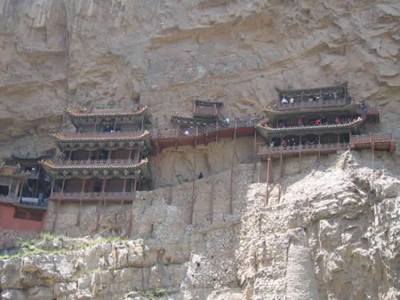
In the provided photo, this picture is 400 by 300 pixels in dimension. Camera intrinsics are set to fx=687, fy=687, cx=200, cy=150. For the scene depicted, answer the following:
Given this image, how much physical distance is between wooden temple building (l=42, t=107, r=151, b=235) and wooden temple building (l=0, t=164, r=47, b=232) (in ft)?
4.90

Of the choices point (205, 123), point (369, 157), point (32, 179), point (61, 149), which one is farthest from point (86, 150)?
point (369, 157)

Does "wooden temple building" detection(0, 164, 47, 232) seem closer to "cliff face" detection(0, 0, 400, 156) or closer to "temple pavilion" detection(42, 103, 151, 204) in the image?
"temple pavilion" detection(42, 103, 151, 204)

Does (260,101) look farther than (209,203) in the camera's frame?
Yes

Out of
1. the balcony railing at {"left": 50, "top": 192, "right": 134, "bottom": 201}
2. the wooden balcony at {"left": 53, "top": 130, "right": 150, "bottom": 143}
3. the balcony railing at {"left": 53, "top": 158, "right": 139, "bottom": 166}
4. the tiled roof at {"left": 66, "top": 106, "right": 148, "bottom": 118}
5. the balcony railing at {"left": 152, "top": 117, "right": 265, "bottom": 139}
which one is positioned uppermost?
the tiled roof at {"left": 66, "top": 106, "right": 148, "bottom": 118}

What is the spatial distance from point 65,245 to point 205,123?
12.0 metres

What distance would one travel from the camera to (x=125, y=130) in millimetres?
43906

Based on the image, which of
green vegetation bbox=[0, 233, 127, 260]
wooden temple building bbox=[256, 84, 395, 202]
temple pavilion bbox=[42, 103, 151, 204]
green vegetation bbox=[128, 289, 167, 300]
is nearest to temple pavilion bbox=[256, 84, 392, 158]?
wooden temple building bbox=[256, 84, 395, 202]

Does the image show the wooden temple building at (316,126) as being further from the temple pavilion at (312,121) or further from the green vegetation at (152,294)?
the green vegetation at (152,294)

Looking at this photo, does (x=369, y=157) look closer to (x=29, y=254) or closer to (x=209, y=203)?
(x=209, y=203)

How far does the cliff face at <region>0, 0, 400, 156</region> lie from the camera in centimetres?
4197

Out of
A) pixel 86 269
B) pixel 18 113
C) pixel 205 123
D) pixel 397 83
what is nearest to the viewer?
pixel 86 269

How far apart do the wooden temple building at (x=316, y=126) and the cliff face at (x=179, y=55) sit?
1419mm

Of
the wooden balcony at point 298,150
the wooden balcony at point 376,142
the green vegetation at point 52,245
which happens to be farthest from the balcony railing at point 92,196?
the wooden balcony at point 376,142

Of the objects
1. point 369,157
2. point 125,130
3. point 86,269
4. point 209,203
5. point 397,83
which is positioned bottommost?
point 86,269
